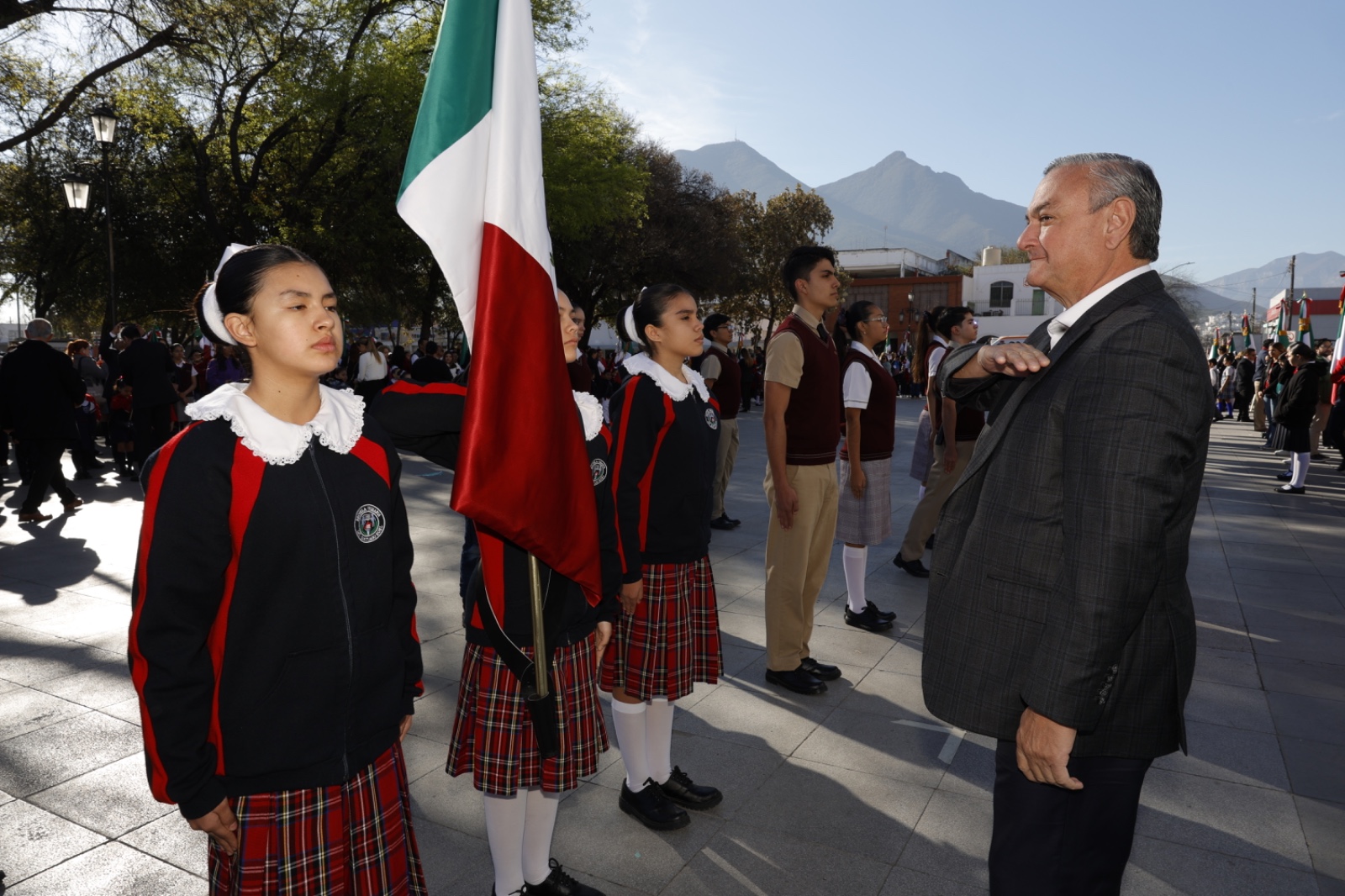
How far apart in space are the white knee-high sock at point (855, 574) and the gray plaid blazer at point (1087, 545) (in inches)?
137

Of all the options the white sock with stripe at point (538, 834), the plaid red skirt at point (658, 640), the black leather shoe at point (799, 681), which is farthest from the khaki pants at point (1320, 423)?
the white sock with stripe at point (538, 834)

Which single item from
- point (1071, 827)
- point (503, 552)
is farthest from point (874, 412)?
point (1071, 827)

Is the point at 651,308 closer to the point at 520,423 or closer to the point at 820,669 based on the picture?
the point at 520,423

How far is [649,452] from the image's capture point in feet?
10.9

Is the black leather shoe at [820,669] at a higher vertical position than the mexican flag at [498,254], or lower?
lower

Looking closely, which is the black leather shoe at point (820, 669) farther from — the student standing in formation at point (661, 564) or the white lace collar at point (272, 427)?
the white lace collar at point (272, 427)

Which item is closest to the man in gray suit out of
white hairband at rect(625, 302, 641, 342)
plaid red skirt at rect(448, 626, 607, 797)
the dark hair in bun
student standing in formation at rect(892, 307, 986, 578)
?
plaid red skirt at rect(448, 626, 607, 797)

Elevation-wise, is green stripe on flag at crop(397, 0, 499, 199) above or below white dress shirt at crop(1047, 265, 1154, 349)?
above

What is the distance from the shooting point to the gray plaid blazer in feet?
5.58

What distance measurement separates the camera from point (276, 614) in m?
1.83

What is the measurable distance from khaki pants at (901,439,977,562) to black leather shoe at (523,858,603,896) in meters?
4.48

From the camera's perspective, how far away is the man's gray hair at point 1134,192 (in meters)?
1.93

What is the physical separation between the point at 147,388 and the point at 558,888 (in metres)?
10.1

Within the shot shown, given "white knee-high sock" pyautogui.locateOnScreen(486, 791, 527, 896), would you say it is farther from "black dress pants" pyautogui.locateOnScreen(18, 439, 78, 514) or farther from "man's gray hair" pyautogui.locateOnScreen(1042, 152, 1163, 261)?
"black dress pants" pyautogui.locateOnScreen(18, 439, 78, 514)
